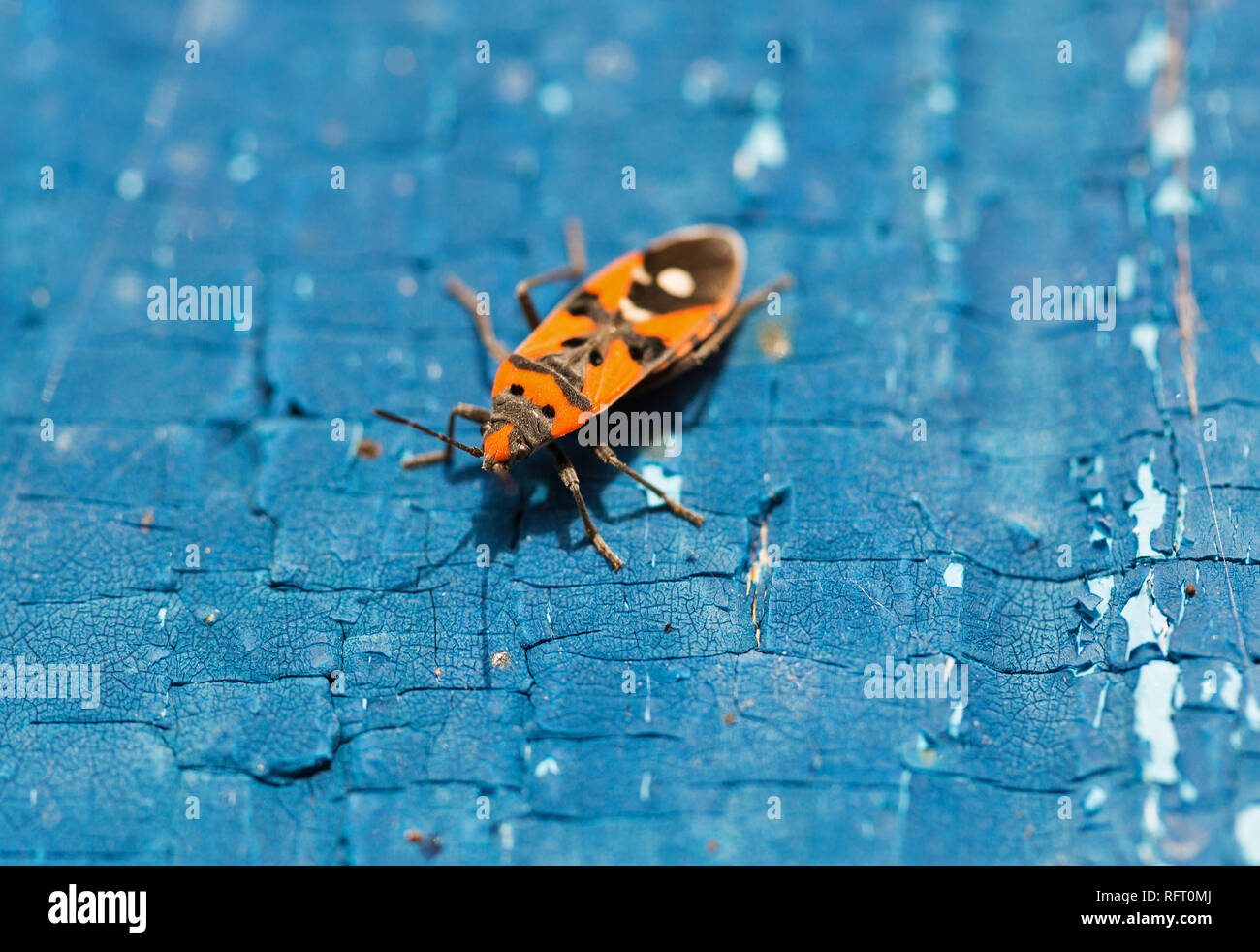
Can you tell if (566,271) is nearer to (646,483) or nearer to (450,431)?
(450,431)

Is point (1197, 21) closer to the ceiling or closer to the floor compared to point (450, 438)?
closer to the ceiling

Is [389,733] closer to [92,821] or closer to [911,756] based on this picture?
[92,821]

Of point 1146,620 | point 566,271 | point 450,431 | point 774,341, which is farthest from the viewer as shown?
point 566,271

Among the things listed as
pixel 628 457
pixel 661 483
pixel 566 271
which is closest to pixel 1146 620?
pixel 661 483

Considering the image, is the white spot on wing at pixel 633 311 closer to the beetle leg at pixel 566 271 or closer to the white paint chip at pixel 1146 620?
the beetle leg at pixel 566 271
